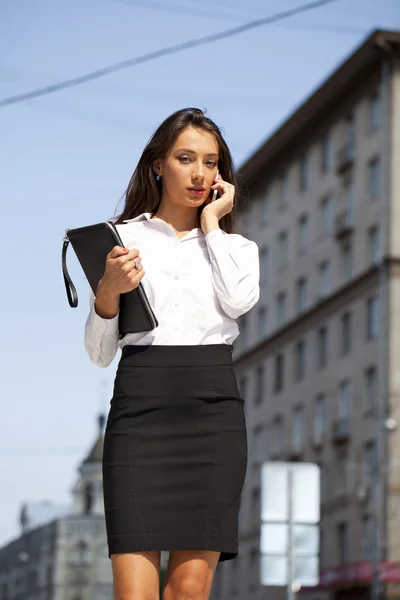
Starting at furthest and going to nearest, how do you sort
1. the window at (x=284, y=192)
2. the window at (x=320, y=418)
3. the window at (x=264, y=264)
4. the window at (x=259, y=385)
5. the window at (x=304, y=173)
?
the window at (x=264, y=264) < the window at (x=259, y=385) < the window at (x=284, y=192) < the window at (x=304, y=173) < the window at (x=320, y=418)

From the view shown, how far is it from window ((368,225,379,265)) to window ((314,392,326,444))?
20.9 feet

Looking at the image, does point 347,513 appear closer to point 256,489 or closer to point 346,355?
point 346,355

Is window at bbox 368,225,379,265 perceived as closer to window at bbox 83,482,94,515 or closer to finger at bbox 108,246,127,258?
window at bbox 83,482,94,515

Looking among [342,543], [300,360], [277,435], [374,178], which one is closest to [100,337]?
[374,178]

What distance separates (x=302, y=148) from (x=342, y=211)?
5344mm

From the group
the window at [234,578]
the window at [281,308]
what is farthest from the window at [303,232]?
the window at [234,578]

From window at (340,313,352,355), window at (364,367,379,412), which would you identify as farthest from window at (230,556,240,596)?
window at (364,367,379,412)

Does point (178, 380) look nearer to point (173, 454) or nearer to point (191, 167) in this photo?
point (173, 454)

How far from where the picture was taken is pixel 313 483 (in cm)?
1088

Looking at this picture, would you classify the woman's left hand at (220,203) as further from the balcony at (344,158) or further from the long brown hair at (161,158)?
the balcony at (344,158)

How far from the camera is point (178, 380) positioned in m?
3.89

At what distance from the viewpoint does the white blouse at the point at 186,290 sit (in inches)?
158

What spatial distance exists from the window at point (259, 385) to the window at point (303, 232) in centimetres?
688

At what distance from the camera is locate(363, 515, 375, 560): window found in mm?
46719
